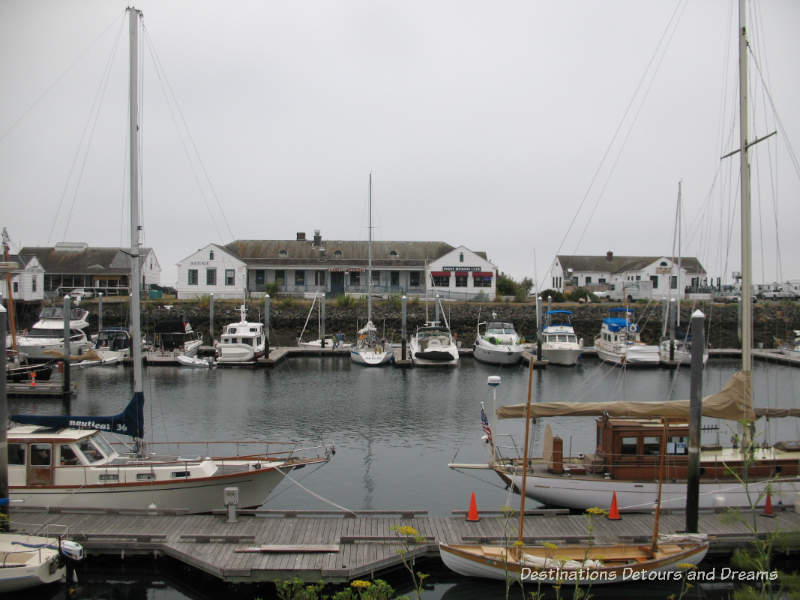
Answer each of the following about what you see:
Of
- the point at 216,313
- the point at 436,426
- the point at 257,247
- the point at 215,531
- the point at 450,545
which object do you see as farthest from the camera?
the point at 257,247

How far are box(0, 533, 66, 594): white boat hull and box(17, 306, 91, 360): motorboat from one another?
34452 mm

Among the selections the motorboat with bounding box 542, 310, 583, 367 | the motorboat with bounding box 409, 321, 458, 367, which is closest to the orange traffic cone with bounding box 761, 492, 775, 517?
the motorboat with bounding box 409, 321, 458, 367

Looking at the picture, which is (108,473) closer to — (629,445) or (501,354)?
(629,445)

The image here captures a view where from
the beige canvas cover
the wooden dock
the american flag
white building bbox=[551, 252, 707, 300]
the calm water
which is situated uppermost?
white building bbox=[551, 252, 707, 300]

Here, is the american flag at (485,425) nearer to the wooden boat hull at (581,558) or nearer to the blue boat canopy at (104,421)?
the wooden boat hull at (581,558)

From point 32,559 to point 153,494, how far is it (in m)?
4.02

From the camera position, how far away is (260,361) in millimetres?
50719

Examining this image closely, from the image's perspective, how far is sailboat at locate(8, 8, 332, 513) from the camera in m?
17.0

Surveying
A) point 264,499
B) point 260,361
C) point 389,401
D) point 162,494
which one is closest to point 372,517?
point 264,499

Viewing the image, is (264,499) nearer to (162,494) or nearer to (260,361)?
(162,494)

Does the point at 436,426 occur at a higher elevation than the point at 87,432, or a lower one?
lower

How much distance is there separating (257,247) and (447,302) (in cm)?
2536

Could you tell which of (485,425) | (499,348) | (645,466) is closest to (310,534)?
(485,425)

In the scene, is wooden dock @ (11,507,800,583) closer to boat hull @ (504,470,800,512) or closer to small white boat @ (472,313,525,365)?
boat hull @ (504,470,800,512)
